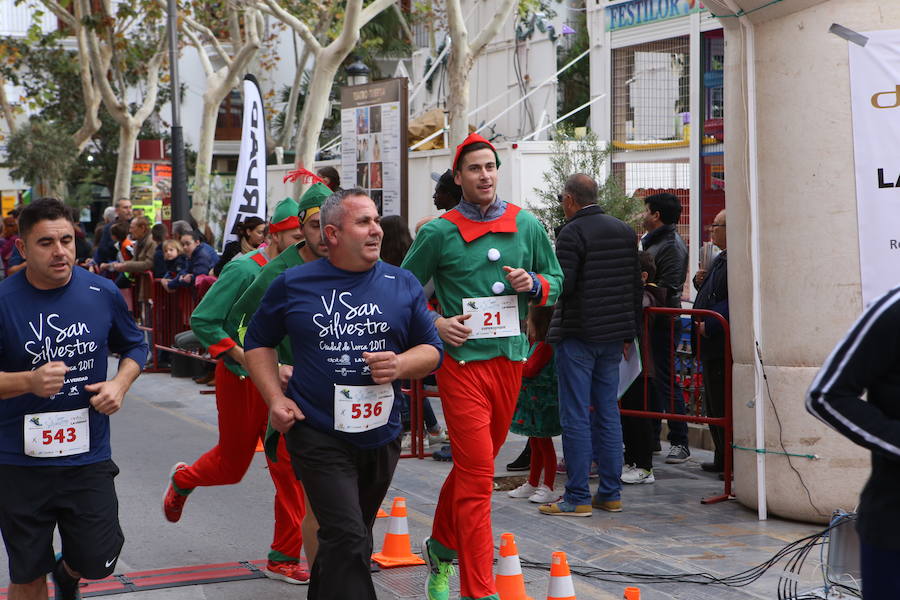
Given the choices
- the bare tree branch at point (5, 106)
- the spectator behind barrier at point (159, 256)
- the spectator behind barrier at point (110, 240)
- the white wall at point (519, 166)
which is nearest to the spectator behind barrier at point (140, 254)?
the spectator behind barrier at point (159, 256)

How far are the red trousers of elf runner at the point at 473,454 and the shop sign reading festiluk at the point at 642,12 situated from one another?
13.7m

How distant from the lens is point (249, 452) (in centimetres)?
643

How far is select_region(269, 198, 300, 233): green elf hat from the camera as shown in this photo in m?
6.30

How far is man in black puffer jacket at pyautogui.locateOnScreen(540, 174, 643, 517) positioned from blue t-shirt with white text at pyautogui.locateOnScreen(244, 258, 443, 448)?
2.82 m

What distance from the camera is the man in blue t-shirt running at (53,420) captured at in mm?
4734

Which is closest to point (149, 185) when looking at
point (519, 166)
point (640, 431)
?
point (519, 166)

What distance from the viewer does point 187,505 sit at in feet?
26.7

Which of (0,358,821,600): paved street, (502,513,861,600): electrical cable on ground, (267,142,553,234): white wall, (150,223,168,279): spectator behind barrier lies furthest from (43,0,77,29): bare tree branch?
(502,513,861,600): electrical cable on ground

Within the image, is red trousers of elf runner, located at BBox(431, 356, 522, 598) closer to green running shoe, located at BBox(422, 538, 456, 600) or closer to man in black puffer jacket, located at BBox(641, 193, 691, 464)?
green running shoe, located at BBox(422, 538, 456, 600)

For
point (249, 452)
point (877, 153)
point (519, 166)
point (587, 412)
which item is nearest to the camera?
point (249, 452)

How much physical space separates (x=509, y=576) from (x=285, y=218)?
6.99 ft

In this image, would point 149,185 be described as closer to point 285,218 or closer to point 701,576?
point 285,218

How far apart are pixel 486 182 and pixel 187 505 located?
3.49 metres

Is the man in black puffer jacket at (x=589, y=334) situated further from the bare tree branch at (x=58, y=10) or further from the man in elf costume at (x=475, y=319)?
the bare tree branch at (x=58, y=10)
